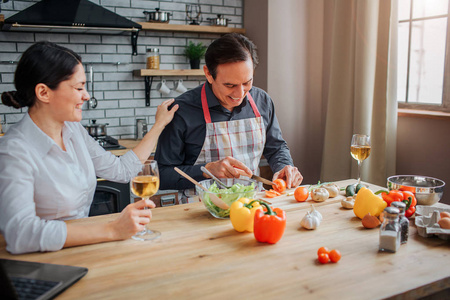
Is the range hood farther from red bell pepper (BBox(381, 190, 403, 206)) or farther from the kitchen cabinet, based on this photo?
red bell pepper (BBox(381, 190, 403, 206))

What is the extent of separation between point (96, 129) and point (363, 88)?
87.7 inches

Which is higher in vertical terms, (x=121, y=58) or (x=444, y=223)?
(x=121, y=58)

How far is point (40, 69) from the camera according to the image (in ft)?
5.21

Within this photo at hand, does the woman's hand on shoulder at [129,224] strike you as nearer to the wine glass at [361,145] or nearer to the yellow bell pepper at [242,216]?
the yellow bell pepper at [242,216]

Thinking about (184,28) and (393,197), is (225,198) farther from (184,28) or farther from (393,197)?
(184,28)

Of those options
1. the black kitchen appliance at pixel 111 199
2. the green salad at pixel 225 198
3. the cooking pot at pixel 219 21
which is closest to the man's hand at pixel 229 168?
the green salad at pixel 225 198

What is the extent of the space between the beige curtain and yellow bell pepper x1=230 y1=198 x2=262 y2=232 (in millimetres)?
1990

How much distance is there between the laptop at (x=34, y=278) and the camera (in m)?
1.02

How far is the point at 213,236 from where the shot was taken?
144 centimetres

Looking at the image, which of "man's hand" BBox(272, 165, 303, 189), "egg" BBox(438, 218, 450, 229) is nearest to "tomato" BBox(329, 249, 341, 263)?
"egg" BBox(438, 218, 450, 229)

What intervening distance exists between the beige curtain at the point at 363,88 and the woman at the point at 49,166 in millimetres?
2162

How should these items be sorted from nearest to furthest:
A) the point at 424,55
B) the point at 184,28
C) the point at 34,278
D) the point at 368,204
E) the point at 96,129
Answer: the point at 34,278, the point at 368,204, the point at 424,55, the point at 96,129, the point at 184,28

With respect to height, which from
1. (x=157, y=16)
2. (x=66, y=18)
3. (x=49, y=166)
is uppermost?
(x=157, y=16)

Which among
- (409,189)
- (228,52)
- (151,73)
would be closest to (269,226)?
(409,189)
